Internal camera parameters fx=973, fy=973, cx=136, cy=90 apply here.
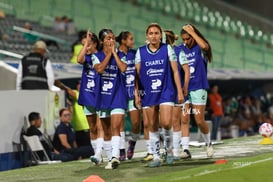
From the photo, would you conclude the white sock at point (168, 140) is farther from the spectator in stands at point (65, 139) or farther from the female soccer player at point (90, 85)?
the spectator in stands at point (65, 139)

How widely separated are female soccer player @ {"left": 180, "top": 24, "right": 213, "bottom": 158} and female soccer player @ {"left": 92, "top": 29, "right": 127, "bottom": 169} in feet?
3.95

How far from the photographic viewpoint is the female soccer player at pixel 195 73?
1438cm

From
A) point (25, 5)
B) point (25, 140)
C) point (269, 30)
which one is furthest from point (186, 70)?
point (269, 30)

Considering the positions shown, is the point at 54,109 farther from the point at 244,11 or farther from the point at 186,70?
the point at 244,11

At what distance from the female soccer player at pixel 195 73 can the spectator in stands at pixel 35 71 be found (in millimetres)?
4374

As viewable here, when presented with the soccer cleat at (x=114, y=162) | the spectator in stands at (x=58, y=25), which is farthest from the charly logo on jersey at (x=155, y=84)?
the spectator in stands at (x=58, y=25)

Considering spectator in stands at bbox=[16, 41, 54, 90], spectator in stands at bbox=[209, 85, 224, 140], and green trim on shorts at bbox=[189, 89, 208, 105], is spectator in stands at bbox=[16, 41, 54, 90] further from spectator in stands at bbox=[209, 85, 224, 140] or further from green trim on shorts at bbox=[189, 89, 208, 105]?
spectator in stands at bbox=[209, 85, 224, 140]

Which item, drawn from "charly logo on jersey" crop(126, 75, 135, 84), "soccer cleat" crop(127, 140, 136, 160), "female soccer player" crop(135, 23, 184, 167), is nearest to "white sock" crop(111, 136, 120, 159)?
"female soccer player" crop(135, 23, 184, 167)

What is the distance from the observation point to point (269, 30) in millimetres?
42219

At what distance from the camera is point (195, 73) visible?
14.5 m

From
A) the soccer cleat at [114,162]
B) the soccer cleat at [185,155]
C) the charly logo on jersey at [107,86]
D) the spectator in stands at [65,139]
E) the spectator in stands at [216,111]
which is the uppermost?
the spectator in stands at [216,111]

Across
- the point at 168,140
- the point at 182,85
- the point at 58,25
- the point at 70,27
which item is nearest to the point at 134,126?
the point at 168,140

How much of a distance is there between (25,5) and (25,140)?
1507 centimetres

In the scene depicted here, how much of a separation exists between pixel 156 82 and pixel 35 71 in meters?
5.50
